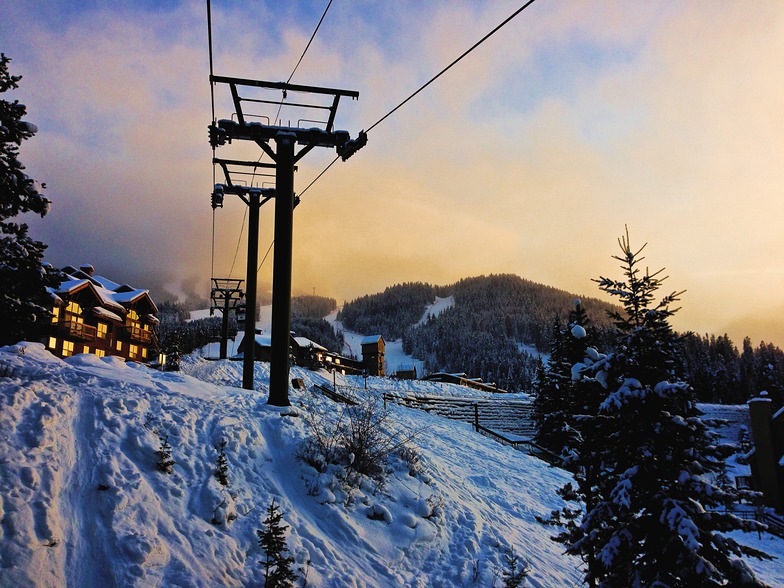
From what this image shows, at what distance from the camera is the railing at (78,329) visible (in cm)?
3425

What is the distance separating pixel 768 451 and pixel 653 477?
29640 mm

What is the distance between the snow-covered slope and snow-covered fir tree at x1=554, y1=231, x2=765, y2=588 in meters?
2.28

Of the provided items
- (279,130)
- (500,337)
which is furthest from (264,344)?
(500,337)

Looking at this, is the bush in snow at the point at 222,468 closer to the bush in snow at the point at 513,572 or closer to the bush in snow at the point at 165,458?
the bush in snow at the point at 165,458

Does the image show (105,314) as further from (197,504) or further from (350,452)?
(197,504)

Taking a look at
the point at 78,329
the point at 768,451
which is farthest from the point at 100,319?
the point at 768,451

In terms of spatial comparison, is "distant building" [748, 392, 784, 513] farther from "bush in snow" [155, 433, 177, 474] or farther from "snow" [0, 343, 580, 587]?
"bush in snow" [155, 433, 177, 474]

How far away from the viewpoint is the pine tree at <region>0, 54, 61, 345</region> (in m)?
8.29

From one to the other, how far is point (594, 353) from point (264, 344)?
65094 millimetres

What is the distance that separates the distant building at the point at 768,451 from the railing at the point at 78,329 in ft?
155

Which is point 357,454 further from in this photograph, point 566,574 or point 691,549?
point 691,549

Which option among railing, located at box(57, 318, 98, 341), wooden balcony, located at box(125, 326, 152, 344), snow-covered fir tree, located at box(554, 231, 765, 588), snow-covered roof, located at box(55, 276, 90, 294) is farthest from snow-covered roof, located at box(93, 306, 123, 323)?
snow-covered fir tree, located at box(554, 231, 765, 588)

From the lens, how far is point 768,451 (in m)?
26.8

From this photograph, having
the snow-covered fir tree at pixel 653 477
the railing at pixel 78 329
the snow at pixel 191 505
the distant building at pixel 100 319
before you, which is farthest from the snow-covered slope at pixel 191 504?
the railing at pixel 78 329
